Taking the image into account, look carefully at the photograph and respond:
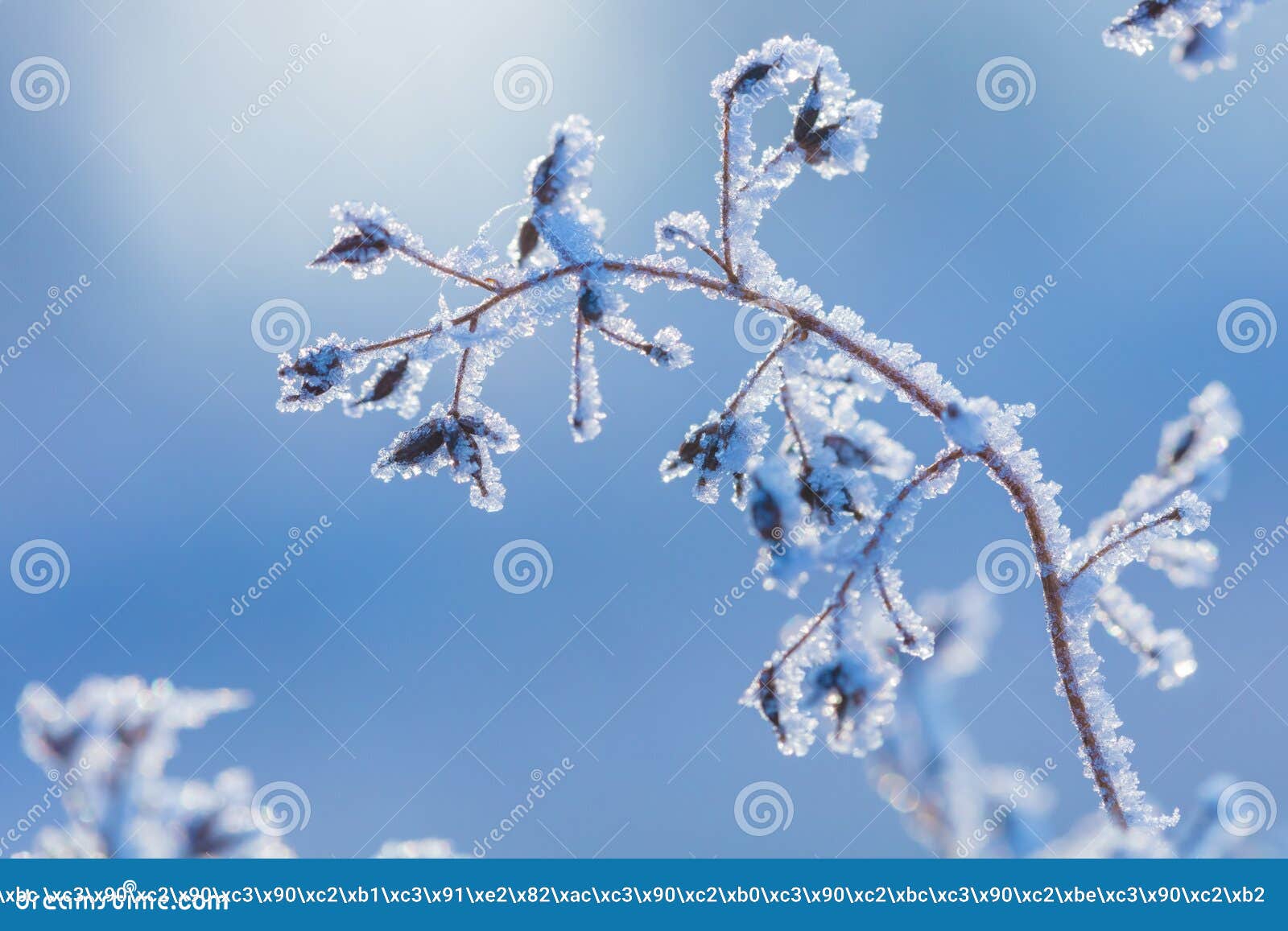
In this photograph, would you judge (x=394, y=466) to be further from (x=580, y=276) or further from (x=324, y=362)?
(x=580, y=276)

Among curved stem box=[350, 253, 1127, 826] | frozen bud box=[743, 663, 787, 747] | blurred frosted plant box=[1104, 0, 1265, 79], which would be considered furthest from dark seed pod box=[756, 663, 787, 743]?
blurred frosted plant box=[1104, 0, 1265, 79]

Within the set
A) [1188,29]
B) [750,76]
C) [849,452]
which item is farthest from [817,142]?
[1188,29]

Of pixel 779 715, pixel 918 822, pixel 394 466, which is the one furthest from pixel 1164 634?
pixel 394 466

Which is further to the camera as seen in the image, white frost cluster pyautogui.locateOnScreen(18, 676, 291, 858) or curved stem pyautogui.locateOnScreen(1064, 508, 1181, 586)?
white frost cluster pyautogui.locateOnScreen(18, 676, 291, 858)

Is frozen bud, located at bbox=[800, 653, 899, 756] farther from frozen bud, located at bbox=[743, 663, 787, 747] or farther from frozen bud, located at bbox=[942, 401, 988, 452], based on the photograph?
frozen bud, located at bbox=[942, 401, 988, 452]

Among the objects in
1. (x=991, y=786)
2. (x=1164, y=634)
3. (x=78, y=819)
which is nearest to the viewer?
(x=991, y=786)

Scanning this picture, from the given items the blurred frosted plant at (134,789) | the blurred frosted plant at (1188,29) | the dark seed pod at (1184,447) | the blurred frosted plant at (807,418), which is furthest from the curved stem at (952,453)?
the blurred frosted plant at (134,789)

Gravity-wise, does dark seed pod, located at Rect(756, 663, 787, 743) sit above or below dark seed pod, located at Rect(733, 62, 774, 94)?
below
